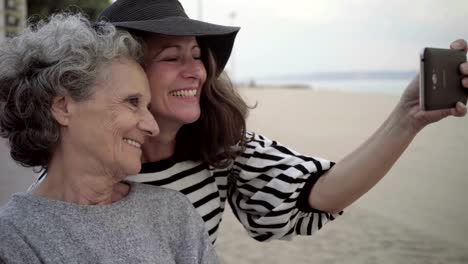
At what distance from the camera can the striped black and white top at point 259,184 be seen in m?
2.19

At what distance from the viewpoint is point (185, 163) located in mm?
2283

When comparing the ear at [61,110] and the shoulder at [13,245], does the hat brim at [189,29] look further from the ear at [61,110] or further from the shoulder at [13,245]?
the shoulder at [13,245]

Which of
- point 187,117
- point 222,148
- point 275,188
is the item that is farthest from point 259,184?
point 187,117

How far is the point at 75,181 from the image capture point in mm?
1895

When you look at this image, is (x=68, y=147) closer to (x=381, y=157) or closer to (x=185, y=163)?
(x=185, y=163)

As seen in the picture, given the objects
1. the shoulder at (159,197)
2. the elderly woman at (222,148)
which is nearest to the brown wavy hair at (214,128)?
the elderly woman at (222,148)

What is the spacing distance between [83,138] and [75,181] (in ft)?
0.57

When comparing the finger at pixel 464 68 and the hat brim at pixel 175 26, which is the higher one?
the hat brim at pixel 175 26

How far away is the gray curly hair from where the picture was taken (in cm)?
180

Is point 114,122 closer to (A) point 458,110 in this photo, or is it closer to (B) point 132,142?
(B) point 132,142

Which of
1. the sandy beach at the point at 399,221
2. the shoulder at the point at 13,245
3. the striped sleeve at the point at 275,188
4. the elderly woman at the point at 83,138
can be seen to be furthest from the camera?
the sandy beach at the point at 399,221

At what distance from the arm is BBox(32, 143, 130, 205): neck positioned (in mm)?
858

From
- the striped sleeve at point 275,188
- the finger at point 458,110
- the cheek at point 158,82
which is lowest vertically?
the striped sleeve at point 275,188

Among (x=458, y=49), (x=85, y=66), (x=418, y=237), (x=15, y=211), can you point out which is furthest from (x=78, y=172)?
(x=418, y=237)
